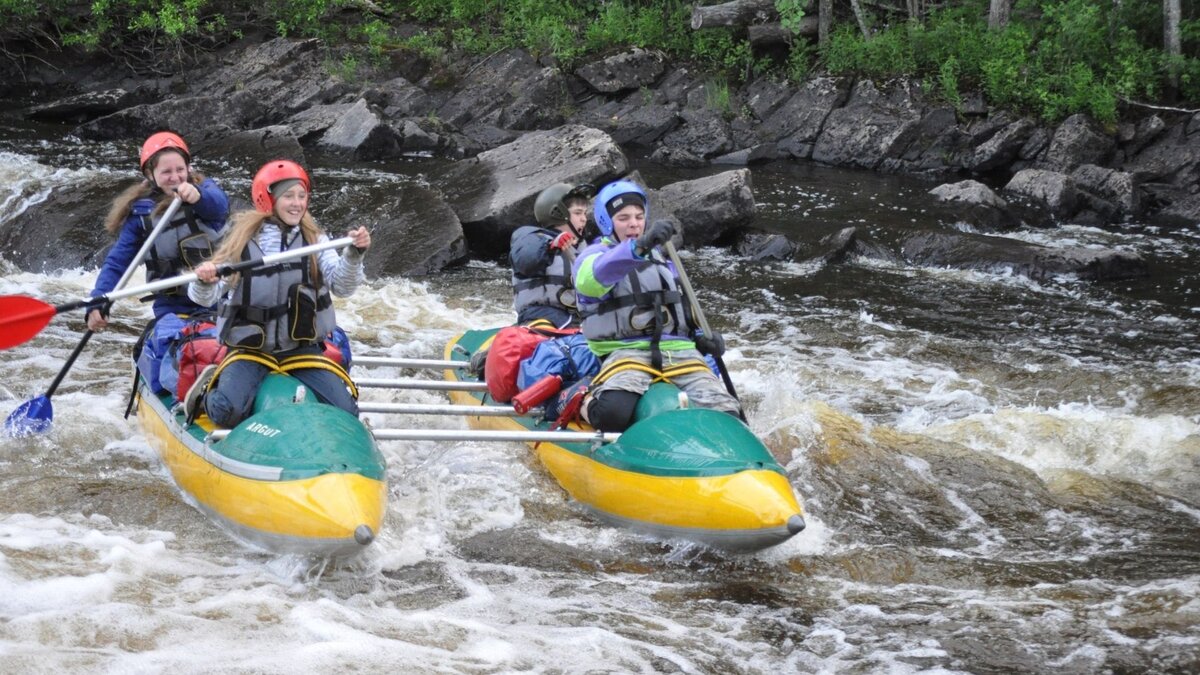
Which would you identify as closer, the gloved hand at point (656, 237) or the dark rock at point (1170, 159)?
the gloved hand at point (656, 237)

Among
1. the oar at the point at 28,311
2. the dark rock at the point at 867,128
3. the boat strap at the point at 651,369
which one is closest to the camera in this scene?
the oar at the point at 28,311

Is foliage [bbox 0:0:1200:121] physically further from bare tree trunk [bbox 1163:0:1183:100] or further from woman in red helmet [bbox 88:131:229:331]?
woman in red helmet [bbox 88:131:229:331]

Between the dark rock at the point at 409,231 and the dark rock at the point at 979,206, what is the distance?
5.12 m

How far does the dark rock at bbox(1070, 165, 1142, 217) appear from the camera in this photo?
12758 millimetres

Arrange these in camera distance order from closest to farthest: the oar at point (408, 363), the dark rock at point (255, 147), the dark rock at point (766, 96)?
the oar at point (408, 363)
the dark rock at point (255, 147)
the dark rock at point (766, 96)

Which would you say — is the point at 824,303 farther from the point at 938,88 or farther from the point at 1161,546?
the point at 938,88

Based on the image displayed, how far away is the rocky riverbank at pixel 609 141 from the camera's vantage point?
10625mm

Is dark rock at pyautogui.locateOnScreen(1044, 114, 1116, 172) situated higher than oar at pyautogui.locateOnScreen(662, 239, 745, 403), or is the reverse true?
oar at pyautogui.locateOnScreen(662, 239, 745, 403)

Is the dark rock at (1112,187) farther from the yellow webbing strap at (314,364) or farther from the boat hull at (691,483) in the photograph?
the yellow webbing strap at (314,364)

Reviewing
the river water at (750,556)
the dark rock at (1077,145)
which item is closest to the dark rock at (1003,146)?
the dark rock at (1077,145)

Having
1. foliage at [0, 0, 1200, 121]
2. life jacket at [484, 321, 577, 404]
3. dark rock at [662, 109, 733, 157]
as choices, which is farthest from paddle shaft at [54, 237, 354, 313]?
foliage at [0, 0, 1200, 121]

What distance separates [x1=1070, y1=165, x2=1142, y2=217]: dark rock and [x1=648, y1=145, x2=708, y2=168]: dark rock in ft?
14.6

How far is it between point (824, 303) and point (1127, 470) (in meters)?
3.86

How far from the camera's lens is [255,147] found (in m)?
14.1
